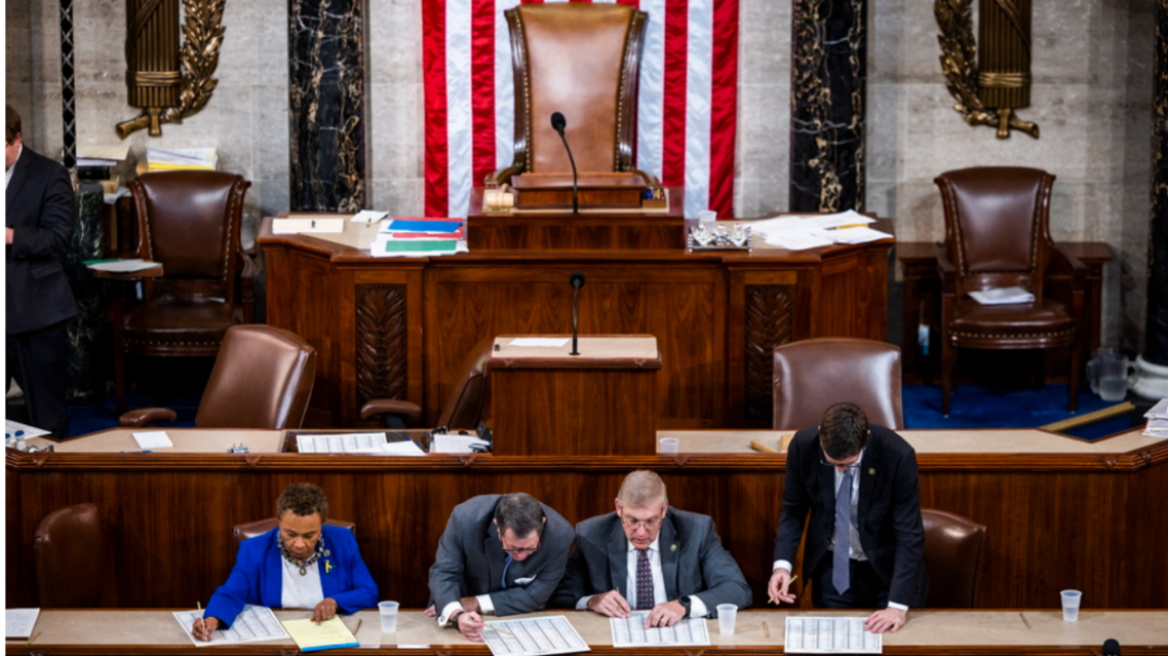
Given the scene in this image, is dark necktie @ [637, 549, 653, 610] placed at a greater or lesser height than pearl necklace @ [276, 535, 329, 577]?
lesser

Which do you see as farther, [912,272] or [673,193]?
[912,272]

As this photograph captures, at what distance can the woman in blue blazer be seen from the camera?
444cm

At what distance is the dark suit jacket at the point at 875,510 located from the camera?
175 inches

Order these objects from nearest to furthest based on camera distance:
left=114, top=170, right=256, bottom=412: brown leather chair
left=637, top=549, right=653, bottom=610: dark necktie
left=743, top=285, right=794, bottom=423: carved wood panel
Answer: left=637, top=549, right=653, bottom=610: dark necktie → left=743, top=285, right=794, bottom=423: carved wood panel → left=114, top=170, right=256, bottom=412: brown leather chair

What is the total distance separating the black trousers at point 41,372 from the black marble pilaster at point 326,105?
2532 millimetres

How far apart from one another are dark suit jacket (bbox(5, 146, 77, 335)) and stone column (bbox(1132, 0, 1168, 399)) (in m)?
5.60

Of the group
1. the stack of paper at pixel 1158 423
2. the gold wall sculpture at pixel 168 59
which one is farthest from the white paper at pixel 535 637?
the gold wall sculpture at pixel 168 59

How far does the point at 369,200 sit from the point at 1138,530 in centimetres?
535

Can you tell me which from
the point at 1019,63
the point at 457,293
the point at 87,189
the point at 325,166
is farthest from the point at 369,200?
the point at 1019,63

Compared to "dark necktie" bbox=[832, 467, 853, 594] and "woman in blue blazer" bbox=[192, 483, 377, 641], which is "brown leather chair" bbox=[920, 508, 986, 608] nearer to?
"dark necktie" bbox=[832, 467, 853, 594]

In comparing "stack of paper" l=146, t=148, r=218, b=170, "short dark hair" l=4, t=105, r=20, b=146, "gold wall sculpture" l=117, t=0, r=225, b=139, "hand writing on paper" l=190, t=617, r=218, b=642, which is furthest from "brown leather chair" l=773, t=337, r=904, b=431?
"gold wall sculpture" l=117, t=0, r=225, b=139

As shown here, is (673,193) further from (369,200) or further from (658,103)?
(369,200)

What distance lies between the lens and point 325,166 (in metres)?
8.77

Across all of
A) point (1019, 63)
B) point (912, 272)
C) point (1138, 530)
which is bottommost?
point (1138, 530)
